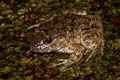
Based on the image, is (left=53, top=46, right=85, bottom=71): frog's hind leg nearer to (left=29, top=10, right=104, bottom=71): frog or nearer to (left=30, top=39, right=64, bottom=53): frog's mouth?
(left=29, top=10, right=104, bottom=71): frog

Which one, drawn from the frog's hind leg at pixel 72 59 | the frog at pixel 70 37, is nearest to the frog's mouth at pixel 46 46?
the frog at pixel 70 37

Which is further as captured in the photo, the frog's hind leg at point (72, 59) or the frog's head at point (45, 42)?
the frog's hind leg at point (72, 59)

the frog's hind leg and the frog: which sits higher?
the frog

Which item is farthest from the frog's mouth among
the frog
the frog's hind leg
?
the frog's hind leg

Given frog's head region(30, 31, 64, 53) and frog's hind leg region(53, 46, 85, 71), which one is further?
frog's hind leg region(53, 46, 85, 71)

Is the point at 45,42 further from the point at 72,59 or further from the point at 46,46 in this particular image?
the point at 72,59

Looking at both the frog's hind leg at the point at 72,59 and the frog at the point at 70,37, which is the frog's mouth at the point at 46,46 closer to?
the frog at the point at 70,37

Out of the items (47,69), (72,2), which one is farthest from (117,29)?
(47,69)

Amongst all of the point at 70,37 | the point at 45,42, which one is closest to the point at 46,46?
the point at 45,42
